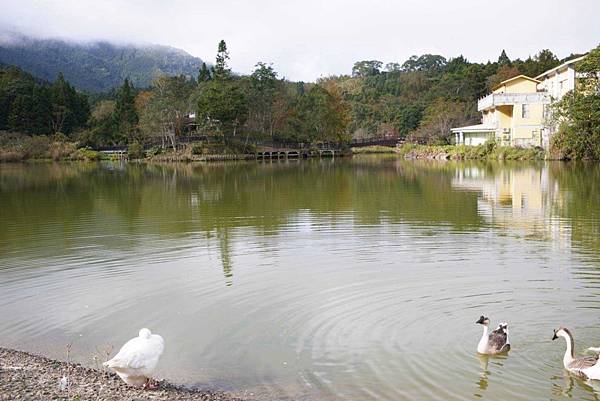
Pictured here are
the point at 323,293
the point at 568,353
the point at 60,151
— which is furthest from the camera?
the point at 60,151

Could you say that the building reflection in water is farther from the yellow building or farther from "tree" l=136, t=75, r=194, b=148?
"tree" l=136, t=75, r=194, b=148

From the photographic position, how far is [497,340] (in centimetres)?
716

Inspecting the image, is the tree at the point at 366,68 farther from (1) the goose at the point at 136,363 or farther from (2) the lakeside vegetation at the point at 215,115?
(1) the goose at the point at 136,363

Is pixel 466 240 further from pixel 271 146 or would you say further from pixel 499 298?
pixel 271 146

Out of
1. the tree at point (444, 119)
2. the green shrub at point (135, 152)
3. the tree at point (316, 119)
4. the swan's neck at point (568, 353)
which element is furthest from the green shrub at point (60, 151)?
the swan's neck at point (568, 353)

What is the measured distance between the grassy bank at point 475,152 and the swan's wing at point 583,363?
47.0m

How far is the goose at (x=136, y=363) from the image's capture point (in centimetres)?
615

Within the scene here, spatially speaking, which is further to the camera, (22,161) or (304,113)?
(304,113)

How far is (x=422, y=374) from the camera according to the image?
6.78 meters

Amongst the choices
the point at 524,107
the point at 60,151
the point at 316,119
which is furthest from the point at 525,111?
the point at 60,151

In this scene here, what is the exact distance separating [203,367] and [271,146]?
→ 2932 inches

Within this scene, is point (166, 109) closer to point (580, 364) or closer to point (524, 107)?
point (524, 107)

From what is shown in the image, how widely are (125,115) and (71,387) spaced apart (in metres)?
79.6

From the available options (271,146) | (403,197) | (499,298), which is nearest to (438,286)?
(499,298)
